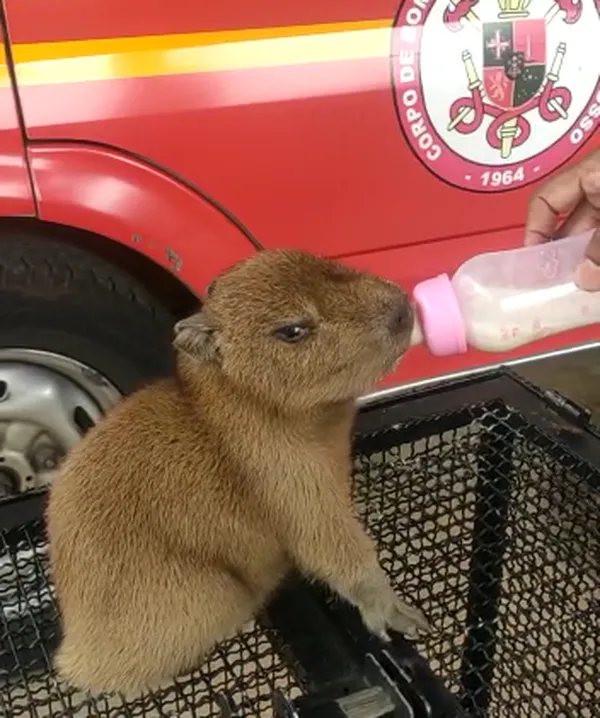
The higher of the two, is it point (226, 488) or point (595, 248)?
point (595, 248)

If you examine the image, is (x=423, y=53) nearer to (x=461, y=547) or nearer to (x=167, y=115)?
(x=167, y=115)

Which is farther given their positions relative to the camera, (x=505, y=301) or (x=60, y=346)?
(x=60, y=346)

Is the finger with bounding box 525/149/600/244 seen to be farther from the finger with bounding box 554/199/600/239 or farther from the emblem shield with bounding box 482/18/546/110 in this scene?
the emblem shield with bounding box 482/18/546/110

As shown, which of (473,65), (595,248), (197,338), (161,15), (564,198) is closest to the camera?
(197,338)

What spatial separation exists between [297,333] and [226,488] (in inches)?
7.6

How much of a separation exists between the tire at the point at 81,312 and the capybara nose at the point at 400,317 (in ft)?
2.71

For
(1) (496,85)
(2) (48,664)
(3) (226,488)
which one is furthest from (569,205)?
(2) (48,664)

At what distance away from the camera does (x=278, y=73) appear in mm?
1818

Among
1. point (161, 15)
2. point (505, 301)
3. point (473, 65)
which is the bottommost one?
point (505, 301)

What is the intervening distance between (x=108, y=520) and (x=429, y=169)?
3.70 feet

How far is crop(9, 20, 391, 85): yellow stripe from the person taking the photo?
1681 mm

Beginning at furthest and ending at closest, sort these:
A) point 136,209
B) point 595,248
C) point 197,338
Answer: point 136,209 → point 595,248 → point 197,338

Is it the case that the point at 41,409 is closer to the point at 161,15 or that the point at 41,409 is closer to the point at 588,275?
the point at 161,15

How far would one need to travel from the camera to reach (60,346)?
187 cm
